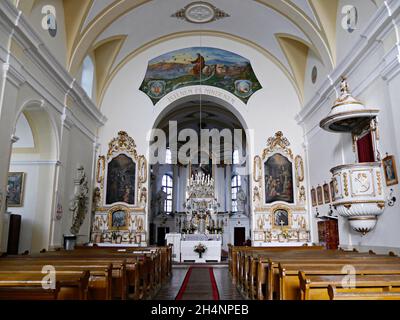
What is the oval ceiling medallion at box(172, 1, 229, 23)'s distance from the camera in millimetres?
12258

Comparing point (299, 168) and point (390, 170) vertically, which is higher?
point (299, 168)

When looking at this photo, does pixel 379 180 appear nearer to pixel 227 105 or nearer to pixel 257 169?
pixel 257 169

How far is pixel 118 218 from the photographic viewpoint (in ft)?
43.4

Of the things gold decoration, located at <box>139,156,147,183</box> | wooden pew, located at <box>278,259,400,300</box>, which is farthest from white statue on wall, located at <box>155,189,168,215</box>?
wooden pew, located at <box>278,259,400,300</box>

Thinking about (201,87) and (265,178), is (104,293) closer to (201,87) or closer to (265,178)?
(265,178)

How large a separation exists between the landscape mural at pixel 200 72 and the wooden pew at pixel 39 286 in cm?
1131

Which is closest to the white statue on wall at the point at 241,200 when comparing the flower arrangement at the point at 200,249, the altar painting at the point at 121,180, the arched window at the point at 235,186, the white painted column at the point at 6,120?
the arched window at the point at 235,186

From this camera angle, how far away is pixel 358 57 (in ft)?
28.3

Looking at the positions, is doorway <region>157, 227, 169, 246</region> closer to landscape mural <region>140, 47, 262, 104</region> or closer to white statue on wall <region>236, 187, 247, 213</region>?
white statue on wall <region>236, 187, 247, 213</region>

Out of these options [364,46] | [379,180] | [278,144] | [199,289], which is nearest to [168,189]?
[278,144]

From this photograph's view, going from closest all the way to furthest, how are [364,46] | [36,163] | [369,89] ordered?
[364,46] → [369,89] → [36,163]

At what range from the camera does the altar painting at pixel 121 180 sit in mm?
13445

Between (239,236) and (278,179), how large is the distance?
37.9 feet
